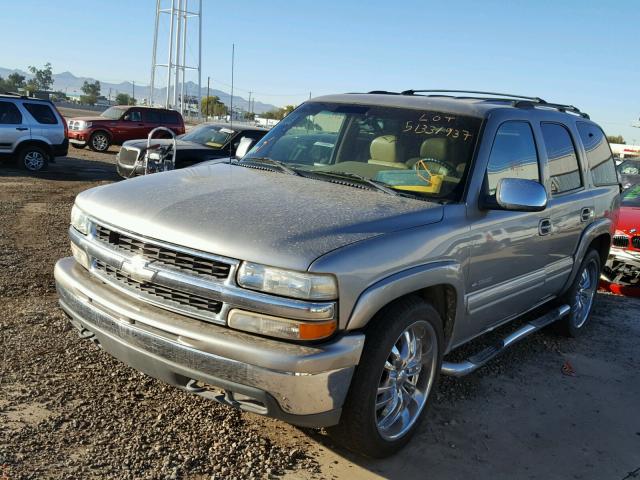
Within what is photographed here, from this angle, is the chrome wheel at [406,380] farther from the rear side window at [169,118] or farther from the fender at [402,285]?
the rear side window at [169,118]

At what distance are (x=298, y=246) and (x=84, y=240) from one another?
139 centimetres

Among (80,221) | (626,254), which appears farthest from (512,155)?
(626,254)

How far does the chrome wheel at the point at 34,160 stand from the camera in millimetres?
15102

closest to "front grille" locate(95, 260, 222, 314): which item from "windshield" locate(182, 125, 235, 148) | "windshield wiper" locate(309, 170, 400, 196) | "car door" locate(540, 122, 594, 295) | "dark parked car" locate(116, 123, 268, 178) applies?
"windshield wiper" locate(309, 170, 400, 196)

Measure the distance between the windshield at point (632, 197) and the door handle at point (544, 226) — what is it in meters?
4.58

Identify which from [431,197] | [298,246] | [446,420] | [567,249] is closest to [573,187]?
[567,249]

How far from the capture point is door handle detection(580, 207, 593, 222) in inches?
203

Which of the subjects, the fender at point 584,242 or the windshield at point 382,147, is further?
the fender at point 584,242

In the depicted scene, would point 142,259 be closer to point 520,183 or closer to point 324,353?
point 324,353

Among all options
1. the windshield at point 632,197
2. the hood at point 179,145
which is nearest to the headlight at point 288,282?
the windshield at point 632,197

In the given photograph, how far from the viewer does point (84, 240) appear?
11.5 feet

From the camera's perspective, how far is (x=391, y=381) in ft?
10.9

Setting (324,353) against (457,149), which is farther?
(457,149)

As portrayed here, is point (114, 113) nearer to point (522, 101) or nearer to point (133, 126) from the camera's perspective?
point (133, 126)
